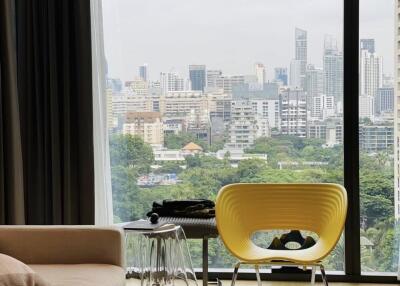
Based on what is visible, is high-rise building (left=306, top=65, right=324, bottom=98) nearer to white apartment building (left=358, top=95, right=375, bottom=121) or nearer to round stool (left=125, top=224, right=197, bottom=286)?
white apartment building (left=358, top=95, right=375, bottom=121)

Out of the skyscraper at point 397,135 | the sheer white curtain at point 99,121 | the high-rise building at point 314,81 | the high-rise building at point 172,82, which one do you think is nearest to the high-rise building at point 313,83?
the high-rise building at point 314,81

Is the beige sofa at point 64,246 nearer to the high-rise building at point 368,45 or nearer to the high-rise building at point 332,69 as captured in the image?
the high-rise building at point 332,69

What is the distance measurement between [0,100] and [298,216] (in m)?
1.97

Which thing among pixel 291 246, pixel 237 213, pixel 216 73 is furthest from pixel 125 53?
pixel 291 246

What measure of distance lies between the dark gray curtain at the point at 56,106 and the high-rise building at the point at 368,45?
70.9 inches

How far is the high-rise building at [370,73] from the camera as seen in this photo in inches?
171

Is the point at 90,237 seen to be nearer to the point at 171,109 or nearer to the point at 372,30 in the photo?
the point at 171,109

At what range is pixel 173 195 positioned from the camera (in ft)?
15.0

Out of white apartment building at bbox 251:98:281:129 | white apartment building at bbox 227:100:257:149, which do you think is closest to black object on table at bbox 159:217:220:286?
white apartment building at bbox 227:100:257:149

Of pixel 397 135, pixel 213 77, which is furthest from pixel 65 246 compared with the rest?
pixel 397 135

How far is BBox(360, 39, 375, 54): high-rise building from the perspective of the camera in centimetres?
434

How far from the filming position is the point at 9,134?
4.14 m

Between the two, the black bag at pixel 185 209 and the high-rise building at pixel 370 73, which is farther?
the high-rise building at pixel 370 73

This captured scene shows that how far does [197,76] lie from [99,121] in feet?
2.42
